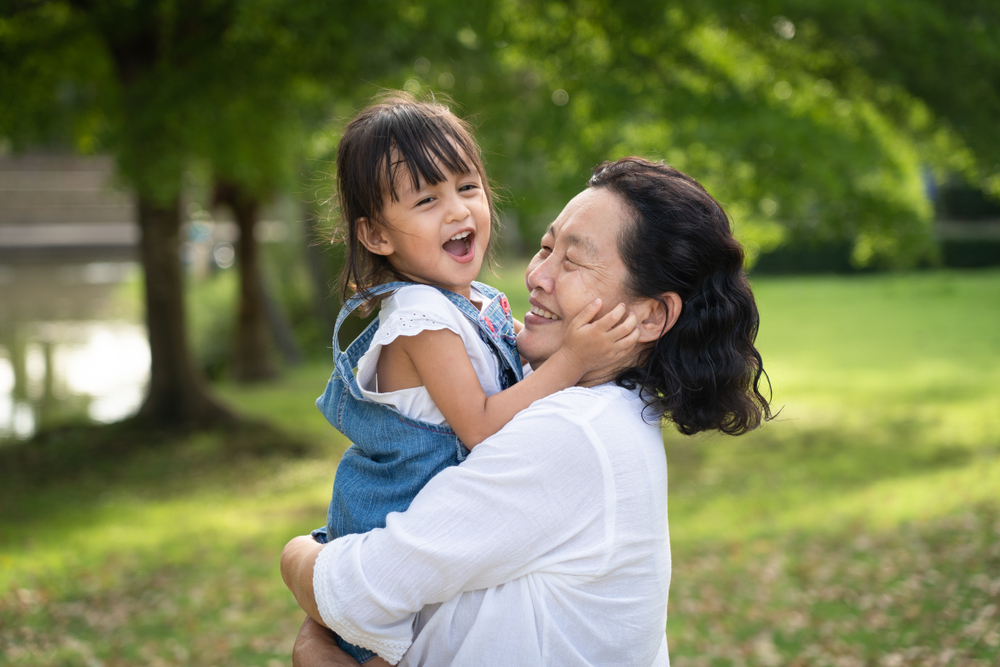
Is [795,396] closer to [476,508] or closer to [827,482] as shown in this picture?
[827,482]

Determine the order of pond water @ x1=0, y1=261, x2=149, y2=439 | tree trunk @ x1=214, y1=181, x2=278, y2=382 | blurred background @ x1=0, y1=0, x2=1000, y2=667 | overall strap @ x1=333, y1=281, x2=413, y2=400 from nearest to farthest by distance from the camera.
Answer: overall strap @ x1=333, y1=281, x2=413, y2=400
blurred background @ x1=0, y1=0, x2=1000, y2=667
pond water @ x1=0, y1=261, x2=149, y2=439
tree trunk @ x1=214, y1=181, x2=278, y2=382

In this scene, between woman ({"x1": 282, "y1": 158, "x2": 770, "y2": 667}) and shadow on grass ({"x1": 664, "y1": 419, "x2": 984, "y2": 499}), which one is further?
shadow on grass ({"x1": 664, "y1": 419, "x2": 984, "y2": 499})

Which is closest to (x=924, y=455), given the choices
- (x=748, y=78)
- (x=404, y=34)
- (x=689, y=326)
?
(x=748, y=78)

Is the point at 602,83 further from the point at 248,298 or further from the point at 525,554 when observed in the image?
the point at 248,298

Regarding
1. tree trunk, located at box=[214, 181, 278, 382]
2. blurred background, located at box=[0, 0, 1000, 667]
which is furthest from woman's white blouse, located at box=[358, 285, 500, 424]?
tree trunk, located at box=[214, 181, 278, 382]

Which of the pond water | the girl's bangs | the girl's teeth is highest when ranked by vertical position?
the girl's bangs

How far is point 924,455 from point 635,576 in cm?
956

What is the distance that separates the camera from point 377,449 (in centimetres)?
182

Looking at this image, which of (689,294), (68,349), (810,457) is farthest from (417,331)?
(68,349)

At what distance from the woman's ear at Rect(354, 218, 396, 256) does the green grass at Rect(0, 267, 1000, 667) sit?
0.89 meters

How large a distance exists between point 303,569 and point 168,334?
360 inches

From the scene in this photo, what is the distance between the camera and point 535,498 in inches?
62.7

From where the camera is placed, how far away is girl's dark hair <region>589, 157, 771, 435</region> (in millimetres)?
1812

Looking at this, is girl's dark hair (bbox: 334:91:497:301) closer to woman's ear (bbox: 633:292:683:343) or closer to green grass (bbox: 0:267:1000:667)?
woman's ear (bbox: 633:292:683:343)
